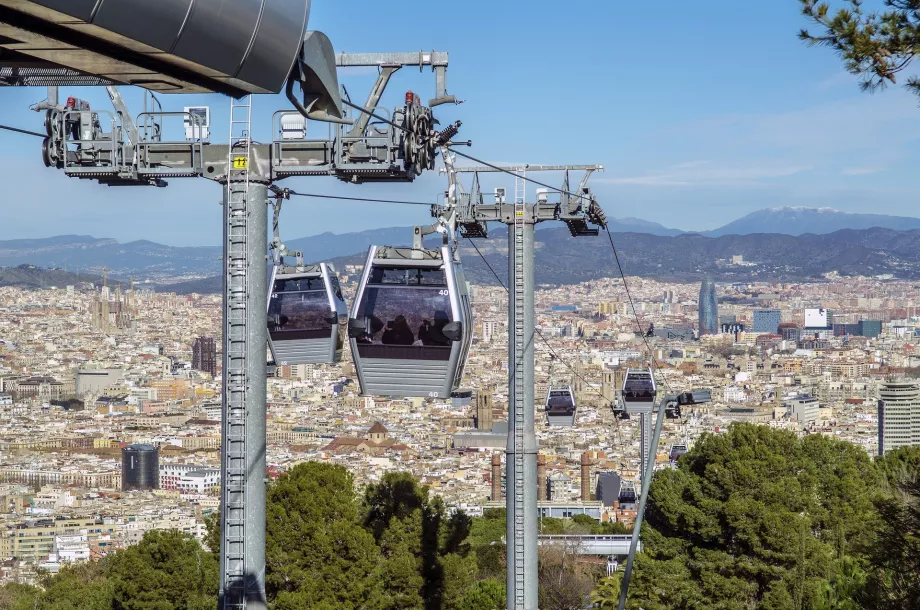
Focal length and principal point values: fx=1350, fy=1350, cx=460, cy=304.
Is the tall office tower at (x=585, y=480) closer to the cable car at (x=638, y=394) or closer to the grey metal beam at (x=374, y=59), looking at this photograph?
the cable car at (x=638, y=394)

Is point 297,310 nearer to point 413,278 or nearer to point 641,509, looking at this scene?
point 413,278

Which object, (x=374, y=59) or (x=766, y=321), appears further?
(x=766, y=321)

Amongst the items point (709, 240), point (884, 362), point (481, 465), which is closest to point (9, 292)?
point (481, 465)

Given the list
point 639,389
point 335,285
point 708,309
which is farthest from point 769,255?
point 335,285

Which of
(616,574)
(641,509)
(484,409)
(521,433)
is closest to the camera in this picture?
(521,433)

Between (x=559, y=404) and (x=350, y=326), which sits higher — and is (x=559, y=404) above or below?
below

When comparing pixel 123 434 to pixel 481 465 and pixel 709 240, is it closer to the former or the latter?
pixel 481 465

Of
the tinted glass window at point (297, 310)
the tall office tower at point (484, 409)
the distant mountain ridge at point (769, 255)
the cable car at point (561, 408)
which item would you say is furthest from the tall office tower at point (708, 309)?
the tinted glass window at point (297, 310)
